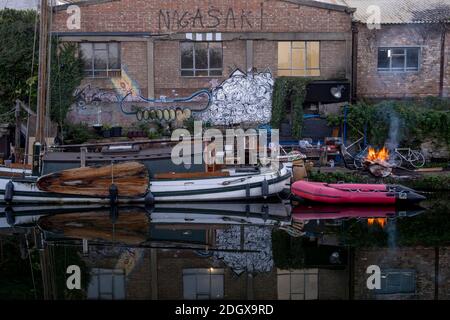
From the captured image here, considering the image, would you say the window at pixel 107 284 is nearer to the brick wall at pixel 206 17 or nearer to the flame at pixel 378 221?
the flame at pixel 378 221

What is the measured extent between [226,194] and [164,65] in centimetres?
859

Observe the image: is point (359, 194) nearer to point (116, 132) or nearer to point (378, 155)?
point (378, 155)

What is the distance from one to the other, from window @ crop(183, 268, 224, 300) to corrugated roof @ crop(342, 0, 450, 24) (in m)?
18.0

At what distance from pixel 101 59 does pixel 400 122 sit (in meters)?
12.8

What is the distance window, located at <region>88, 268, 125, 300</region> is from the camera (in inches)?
541

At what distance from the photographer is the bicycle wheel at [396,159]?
26.8m

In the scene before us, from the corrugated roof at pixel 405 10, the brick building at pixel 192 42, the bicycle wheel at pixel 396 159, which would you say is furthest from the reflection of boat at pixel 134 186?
the corrugated roof at pixel 405 10

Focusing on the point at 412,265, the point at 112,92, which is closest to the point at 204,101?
the point at 112,92

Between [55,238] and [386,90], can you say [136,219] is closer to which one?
[55,238]

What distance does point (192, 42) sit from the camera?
97.5ft

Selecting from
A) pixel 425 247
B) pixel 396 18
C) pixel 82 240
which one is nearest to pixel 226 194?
pixel 82 240

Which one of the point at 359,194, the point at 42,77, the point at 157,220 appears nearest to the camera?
the point at 157,220

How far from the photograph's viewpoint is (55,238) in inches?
730

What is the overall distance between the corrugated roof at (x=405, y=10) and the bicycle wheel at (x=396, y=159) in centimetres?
624
